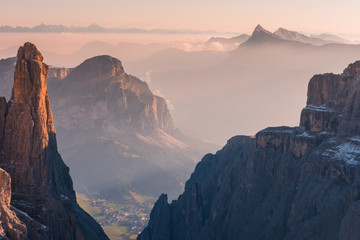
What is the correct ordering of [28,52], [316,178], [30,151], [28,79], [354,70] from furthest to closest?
1. [354,70]
2. [316,178]
3. [28,52]
4. [28,79]
5. [30,151]

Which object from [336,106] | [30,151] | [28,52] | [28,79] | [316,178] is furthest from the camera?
[336,106]

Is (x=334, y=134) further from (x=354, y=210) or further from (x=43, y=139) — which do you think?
(x=43, y=139)

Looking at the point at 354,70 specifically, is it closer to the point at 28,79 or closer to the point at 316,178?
the point at 316,178

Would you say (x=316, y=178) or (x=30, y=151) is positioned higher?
(x=30, y=151)

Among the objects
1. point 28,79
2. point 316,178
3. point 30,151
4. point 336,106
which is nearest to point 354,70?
point 336,106

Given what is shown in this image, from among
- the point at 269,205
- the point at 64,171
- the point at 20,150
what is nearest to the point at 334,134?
the point at 269,205

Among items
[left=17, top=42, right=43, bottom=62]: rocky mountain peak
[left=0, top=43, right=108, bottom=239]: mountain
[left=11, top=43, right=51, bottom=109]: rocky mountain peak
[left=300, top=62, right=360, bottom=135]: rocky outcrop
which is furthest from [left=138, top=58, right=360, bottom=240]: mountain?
[left=17, top=42, right=43, bottom=62]: rocky mountain peak

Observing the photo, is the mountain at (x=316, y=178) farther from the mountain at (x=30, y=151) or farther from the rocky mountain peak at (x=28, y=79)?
the rocky mountain peak at (x=28, y=79)

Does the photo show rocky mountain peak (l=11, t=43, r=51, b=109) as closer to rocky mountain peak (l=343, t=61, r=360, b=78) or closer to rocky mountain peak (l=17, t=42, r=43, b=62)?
rocky mountain peak (l=17, t=42, r=43, b=62)

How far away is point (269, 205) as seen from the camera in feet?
616

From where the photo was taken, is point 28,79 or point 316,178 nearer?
point 28,79

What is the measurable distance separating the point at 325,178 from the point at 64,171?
86.5m

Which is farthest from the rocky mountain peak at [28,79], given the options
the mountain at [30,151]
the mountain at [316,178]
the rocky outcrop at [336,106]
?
the rocky outcrop at [336,106]

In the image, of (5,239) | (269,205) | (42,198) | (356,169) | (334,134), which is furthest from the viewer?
(269,205)
